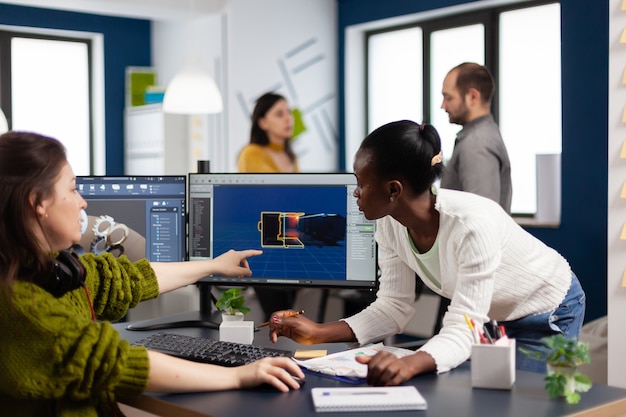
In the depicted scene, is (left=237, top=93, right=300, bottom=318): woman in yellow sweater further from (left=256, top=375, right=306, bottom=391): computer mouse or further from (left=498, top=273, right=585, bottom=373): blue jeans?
(left=256, top=375, right=306, bottom=391): computer mouse

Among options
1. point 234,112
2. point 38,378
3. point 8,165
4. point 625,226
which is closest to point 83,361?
point 38,378

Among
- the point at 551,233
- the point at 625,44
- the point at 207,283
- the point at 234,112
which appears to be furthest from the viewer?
the point at 234,112

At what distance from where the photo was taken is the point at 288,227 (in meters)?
2.37

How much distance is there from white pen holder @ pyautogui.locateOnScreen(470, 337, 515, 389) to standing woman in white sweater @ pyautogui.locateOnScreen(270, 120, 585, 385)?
10cm

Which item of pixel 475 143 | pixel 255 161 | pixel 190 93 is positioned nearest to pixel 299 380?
pixel 475 143

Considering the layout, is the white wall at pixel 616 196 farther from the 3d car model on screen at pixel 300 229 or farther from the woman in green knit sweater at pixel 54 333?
the woman in green knit sweater at pixel 54 333

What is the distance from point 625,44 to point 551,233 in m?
2.03

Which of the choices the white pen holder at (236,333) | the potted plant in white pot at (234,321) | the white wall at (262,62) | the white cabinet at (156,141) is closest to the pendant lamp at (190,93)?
the white wall at (262,62)

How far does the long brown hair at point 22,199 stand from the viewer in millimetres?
1502

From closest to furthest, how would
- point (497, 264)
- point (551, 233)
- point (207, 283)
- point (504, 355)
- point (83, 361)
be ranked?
1. point (83, 361)
2. point (504, 355)
3. point (497, 264)
4. point (207, 283)
5. point (551, 233)

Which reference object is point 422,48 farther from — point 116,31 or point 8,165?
point 8,165

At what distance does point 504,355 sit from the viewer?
158cm

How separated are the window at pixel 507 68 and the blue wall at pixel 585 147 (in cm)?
26

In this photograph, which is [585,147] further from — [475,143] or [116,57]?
[116,57]
